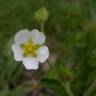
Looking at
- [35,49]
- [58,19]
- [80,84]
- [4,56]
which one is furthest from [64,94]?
[58,19]

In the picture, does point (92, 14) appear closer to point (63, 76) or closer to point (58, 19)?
point (58, 19)

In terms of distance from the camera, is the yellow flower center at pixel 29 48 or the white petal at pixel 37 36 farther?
the yellow flower center at pixel 29 48

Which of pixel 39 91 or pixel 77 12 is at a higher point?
pixel 77 12

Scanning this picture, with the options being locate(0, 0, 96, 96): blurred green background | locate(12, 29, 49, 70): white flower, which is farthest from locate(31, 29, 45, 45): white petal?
locate(0, 0, 96, 96): blurred green background

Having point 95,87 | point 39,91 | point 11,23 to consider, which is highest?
point 95,87

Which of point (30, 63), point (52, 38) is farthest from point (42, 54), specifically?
point (52, 38)

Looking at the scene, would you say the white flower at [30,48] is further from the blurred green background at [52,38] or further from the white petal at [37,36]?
the blurred green background at [52,38]

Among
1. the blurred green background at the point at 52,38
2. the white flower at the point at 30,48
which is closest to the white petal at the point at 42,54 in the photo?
the white flower at the point at 30,48
